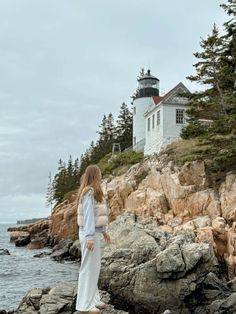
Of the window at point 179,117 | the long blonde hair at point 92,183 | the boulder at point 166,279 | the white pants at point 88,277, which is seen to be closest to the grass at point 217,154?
the boulder at point 166,279

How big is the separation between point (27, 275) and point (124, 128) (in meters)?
42.0

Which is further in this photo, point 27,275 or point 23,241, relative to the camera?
point 23,241

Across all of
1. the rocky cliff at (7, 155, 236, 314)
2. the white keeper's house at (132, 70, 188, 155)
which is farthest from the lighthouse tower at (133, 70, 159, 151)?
the rocky cliff at (7, 155, 236, 314)

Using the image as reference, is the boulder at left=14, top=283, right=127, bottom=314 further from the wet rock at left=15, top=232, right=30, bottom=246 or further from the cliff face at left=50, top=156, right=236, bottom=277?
the wet rock at left=15, top=232, right=30, bottom=246

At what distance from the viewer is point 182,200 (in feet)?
84.0

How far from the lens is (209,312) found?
46.5 ft

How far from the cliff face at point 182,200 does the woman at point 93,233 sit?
39.6 ft

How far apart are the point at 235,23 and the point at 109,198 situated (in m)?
15.2

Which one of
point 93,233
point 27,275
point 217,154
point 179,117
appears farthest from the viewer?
point 179,117

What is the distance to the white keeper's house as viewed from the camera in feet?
133

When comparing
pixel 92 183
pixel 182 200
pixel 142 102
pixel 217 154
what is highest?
pixel 142 102

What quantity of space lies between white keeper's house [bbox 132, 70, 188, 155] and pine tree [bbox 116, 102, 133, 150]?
1435cm

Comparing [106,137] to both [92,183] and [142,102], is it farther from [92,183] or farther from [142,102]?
[92,183]

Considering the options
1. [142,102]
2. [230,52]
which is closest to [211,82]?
[230,52]
